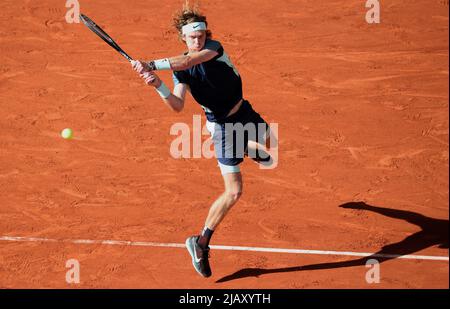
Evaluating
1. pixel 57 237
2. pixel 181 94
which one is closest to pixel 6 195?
pixel 57 237

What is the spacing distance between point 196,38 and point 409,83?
14.1 feet

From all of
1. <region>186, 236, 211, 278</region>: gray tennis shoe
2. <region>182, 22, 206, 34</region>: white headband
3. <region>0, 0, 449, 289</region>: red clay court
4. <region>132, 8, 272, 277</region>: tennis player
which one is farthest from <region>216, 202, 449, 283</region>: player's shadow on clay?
<region>182, 22, 206, 34</region>: white headband

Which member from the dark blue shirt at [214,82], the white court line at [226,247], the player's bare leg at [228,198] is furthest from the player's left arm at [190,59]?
the white court line at [226,247]

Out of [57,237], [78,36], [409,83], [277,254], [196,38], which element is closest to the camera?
[196,38]

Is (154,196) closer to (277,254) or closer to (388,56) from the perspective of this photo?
(277,254)

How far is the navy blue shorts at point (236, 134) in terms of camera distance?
6.20m

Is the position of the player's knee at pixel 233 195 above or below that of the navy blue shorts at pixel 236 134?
below

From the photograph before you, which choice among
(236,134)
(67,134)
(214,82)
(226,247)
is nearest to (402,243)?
(226,247)

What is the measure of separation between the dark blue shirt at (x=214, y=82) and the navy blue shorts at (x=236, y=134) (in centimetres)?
10

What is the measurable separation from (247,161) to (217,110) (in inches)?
81.5

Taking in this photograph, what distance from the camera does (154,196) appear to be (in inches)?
301

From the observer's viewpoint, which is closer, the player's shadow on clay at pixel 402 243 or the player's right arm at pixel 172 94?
the player's right arm at pixel 172 94

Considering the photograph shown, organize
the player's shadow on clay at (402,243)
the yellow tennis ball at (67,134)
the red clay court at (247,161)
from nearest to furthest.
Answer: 1. the player's shadow on clay at (402,243)
2. the red clay court at (247,161)
3. the yellow tennis ball at (67,134)

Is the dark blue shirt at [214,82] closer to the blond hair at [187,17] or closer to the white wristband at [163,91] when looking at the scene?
the blond hair at [187,17]
